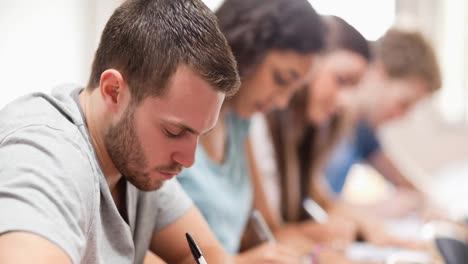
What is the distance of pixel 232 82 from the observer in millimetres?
788

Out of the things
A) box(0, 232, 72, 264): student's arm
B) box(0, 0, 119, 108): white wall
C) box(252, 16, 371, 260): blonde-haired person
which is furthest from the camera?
box(252, 16, 371, 260): blonde-haired person

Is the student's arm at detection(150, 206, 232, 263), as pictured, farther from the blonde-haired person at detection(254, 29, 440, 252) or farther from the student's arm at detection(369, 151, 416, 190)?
the student's arm at detection(369, 151, 416, 190)

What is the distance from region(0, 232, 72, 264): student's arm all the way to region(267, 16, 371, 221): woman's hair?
127 centimetres

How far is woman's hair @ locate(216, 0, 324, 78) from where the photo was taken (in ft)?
4.42

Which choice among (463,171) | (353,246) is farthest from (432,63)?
(353,246)

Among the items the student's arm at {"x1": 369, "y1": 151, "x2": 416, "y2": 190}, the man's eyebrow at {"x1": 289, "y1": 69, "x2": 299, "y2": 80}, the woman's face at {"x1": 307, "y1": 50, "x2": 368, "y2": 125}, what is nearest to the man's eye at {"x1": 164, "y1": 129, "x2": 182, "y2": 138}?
the man's eyebrow at {"x1": 289, "y1": 69, "x2": 299, "y2": 80}

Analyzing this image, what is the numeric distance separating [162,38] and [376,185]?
207 centimetres

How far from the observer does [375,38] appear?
2.48 meters

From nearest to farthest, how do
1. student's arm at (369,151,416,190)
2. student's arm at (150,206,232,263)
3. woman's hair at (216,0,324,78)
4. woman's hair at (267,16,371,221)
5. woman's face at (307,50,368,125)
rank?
student's arm at (150,206,232,263)
woman's hair at (216,0,324,78)
woman's hair at (267,16,371,221)
woman's face at (307,50,368,125)
student's arm at (369,151,416,190)

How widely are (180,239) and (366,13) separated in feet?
6.75

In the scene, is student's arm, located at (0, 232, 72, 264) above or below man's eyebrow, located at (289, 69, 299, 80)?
Result: below

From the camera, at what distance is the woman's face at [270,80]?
4.57 feet

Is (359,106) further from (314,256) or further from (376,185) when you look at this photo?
(314,256)

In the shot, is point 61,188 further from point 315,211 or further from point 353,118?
point 353,118
